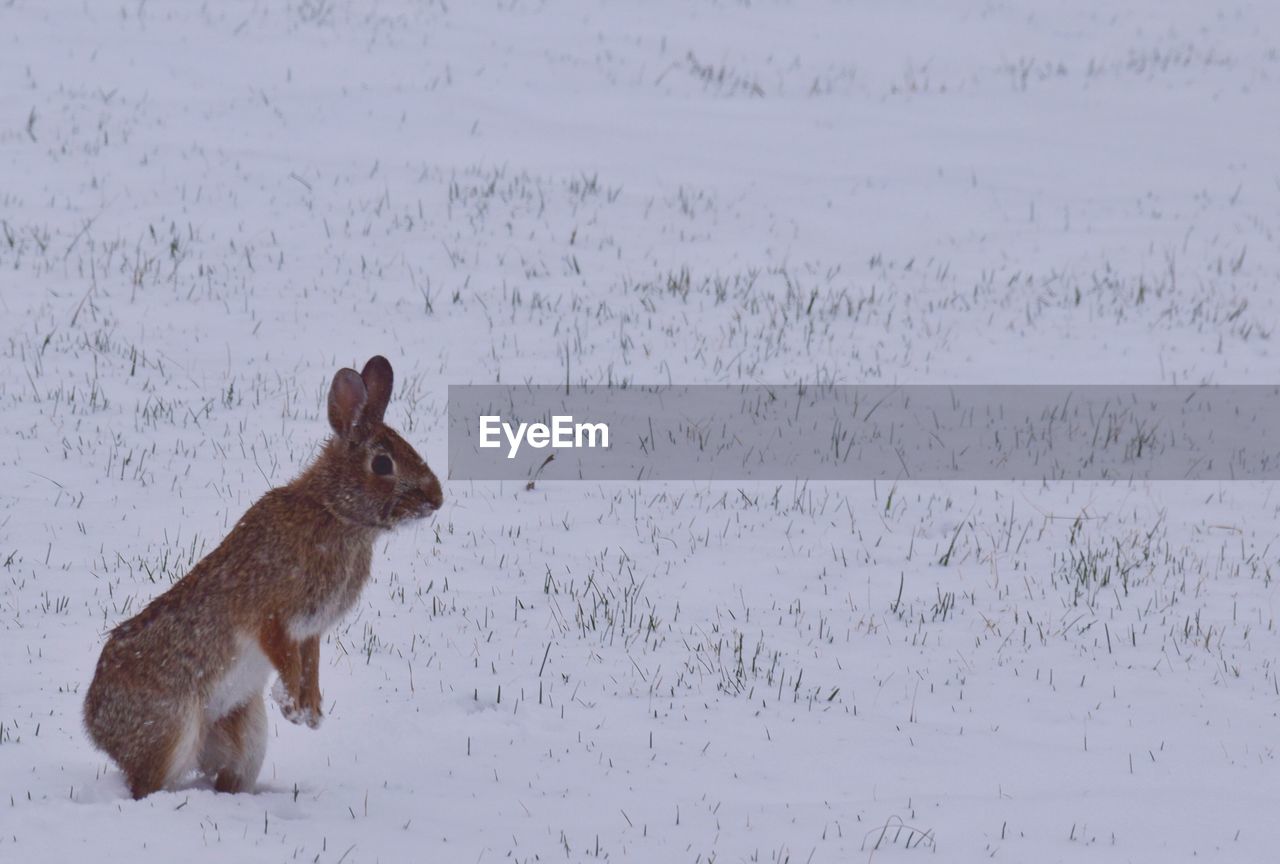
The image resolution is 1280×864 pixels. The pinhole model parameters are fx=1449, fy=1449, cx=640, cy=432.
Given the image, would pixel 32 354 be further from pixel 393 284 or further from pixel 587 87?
pixel 587 87

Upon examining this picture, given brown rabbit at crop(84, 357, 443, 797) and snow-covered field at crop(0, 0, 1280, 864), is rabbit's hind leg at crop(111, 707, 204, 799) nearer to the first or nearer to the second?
brown rabbit at crop(84, 357, 443, 797)

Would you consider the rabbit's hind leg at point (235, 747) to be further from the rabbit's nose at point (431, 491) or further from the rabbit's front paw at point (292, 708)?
the rabbit's nose at point (431, 491)

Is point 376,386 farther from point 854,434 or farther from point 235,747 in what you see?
point 854,434

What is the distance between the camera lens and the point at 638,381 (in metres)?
12.1

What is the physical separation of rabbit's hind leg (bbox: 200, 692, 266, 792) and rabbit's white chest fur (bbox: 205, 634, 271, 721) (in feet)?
0.20

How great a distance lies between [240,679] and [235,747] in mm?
325

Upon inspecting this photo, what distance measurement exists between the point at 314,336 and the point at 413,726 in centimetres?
685

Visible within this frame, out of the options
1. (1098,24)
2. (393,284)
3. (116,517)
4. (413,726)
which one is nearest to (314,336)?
(393,284)

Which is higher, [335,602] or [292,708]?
[335,602]

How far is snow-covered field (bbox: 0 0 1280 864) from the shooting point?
5594 mm

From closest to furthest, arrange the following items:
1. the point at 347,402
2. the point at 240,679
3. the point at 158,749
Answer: the point at 158,749 < the point at 240,679 < the point at 347,402

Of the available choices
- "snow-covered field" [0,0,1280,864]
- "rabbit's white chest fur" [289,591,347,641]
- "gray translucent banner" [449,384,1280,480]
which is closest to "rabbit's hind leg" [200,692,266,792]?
"snow-covered field" [0,0,1280,864]

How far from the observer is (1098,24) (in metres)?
31.1

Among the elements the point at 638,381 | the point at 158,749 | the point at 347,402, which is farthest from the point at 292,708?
the point at 638,381
